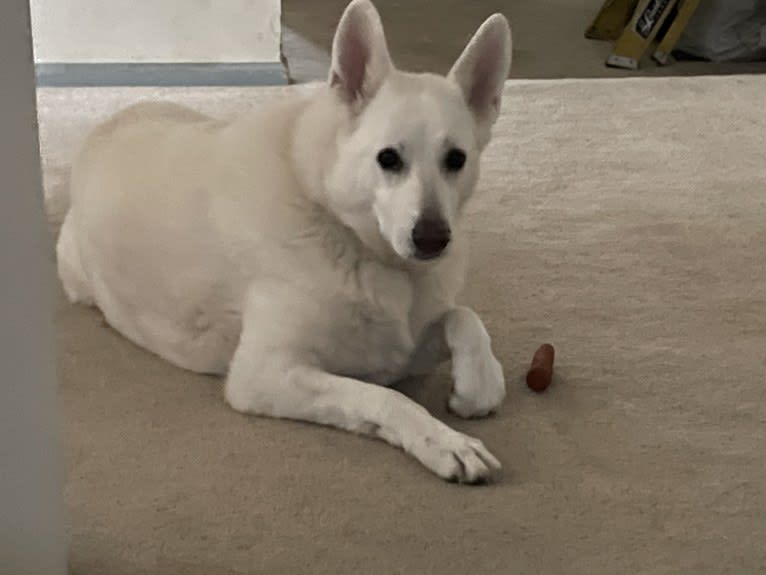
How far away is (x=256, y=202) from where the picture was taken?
5.99ft

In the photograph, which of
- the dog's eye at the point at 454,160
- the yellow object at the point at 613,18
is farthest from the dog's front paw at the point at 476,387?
the yellow object at the point at 613,18

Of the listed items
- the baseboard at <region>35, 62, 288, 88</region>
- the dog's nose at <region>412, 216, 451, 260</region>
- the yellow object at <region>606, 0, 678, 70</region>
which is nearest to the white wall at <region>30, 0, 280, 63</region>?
the baseboard at <region>35, 62, 288, 88</region>

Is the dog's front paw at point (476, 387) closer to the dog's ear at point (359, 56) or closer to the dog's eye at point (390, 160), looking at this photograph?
the dog's eye at point (390, 160)

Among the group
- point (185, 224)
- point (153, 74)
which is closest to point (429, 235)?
point (185, 224)

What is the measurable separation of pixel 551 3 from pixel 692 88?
1548 millimetres

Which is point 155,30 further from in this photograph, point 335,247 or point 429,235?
point 429,235

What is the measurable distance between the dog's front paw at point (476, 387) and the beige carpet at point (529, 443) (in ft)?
0.08

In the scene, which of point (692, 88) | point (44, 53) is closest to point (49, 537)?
point (44, 53)

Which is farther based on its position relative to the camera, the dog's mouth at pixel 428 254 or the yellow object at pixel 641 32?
the yellow object at pixel 641 32

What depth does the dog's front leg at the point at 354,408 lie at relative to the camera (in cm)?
162

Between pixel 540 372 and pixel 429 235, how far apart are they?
36 cm

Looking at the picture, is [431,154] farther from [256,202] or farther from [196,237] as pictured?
[196,237]

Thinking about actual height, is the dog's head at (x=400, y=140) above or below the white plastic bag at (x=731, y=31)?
above

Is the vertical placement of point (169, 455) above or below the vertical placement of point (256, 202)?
below
